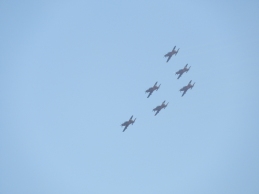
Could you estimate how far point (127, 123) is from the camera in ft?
268

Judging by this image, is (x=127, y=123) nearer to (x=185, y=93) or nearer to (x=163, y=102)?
(x=163, y=102)

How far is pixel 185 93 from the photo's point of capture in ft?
288

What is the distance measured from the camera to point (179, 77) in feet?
287

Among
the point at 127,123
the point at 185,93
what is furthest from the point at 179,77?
the point at 127,123

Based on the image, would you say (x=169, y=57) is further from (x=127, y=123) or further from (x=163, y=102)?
(x=127, y=123)

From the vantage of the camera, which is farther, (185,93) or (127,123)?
(185,93)

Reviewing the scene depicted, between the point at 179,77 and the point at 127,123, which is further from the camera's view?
the point at 179,77

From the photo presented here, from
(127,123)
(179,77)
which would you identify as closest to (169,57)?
(179,77)

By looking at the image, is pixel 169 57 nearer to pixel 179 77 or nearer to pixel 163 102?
pixel 179 77

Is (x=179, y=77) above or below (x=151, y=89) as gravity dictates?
above

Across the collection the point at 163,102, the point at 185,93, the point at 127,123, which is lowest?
the point at 127,123

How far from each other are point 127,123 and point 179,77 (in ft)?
57.4

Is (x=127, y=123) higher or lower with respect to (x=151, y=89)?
lower

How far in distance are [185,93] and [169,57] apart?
9541 mm
